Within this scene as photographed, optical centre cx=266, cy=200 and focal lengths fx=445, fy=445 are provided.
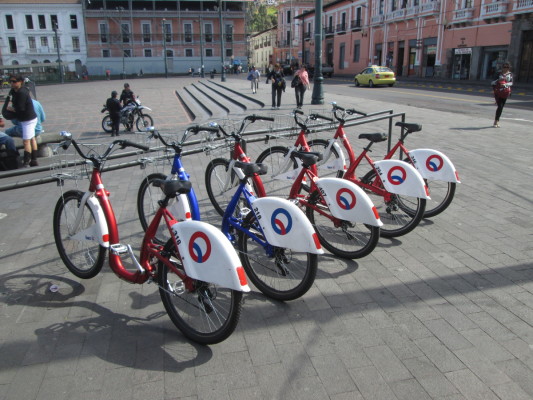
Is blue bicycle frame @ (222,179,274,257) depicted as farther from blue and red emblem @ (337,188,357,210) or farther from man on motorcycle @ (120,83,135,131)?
man on motorcycle @ (120,83,135,131)

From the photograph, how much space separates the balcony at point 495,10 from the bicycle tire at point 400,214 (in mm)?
32783

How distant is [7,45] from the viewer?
64.2 m

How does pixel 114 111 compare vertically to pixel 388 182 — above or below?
below

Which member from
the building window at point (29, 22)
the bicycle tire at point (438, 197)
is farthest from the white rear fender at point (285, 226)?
the building window at point (29, 22)

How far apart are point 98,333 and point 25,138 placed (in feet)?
23.9

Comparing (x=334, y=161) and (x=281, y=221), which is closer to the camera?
(x=281, y=221)

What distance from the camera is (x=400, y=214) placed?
4668 millimetres

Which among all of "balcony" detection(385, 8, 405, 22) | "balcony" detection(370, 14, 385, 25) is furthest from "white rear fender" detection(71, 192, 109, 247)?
"balcony" detection(370, 14, 385, 25)

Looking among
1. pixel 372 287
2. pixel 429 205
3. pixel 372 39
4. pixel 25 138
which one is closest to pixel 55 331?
pixel 372 287

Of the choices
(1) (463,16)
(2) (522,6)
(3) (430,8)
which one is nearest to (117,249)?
(2) (522,6)

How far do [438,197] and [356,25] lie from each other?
5131cm

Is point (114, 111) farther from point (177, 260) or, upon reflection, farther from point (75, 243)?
point (177, 260)

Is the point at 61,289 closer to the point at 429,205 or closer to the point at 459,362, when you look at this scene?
the point at 459,362

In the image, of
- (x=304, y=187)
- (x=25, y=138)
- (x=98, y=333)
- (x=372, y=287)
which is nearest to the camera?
(x=98, y=333)
